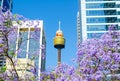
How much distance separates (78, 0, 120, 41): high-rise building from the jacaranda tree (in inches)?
2661

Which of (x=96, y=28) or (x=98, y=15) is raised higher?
(x=98, y=15)

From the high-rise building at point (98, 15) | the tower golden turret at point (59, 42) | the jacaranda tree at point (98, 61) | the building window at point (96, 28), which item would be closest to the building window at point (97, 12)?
Answer: the high-rise building at point (98, 15)

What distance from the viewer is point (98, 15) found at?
3292 inches

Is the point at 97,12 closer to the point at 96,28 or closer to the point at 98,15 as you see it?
the point at 98,15

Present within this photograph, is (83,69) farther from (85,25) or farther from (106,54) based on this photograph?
(85,25)

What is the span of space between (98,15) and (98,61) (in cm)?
7166

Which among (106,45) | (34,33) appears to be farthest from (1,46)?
(106,45)

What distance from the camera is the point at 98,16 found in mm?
83438

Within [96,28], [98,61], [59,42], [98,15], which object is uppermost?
[98,15]

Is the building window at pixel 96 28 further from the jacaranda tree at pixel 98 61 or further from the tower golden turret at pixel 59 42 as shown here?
the jacaranda tree at pixel 98 61

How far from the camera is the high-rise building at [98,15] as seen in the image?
81.6 meters

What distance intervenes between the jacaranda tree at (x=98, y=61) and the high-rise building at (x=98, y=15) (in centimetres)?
6760


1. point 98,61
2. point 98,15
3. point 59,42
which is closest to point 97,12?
point 98,15

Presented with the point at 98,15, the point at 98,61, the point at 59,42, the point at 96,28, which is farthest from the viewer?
the point at 59,42
